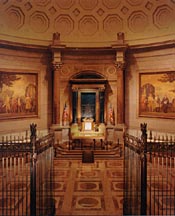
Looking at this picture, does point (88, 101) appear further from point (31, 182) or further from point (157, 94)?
point (31, 182)

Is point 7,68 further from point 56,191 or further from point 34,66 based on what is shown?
point 56,191

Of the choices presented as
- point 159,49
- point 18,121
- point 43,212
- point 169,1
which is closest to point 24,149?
point 43,212

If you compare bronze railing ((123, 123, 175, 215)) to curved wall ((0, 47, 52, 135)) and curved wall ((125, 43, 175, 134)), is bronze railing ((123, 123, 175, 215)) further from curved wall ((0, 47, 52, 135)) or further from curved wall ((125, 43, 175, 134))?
curved wall ((0, 47, 52, 135))

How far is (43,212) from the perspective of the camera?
7281 millimetres

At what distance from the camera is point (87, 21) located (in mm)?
17734

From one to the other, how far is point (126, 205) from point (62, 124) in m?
10.1

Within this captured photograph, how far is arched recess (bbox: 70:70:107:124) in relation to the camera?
17.0 metres

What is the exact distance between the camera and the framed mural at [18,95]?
15812 millimetres

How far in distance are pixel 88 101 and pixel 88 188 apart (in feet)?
26.8

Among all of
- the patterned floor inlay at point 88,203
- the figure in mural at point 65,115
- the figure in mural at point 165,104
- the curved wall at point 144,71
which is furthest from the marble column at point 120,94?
the patterned floor inlay at point 88,203

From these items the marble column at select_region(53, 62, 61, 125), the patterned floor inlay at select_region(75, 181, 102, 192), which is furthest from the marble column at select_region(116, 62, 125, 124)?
the patterned floor inlay at select_region(75, 181, 102, 192)

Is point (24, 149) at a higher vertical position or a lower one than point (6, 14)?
lower

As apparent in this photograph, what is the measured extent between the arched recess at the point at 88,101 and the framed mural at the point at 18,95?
89.7 inches

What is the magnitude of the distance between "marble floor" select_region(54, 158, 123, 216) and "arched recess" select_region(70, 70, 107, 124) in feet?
13.8
